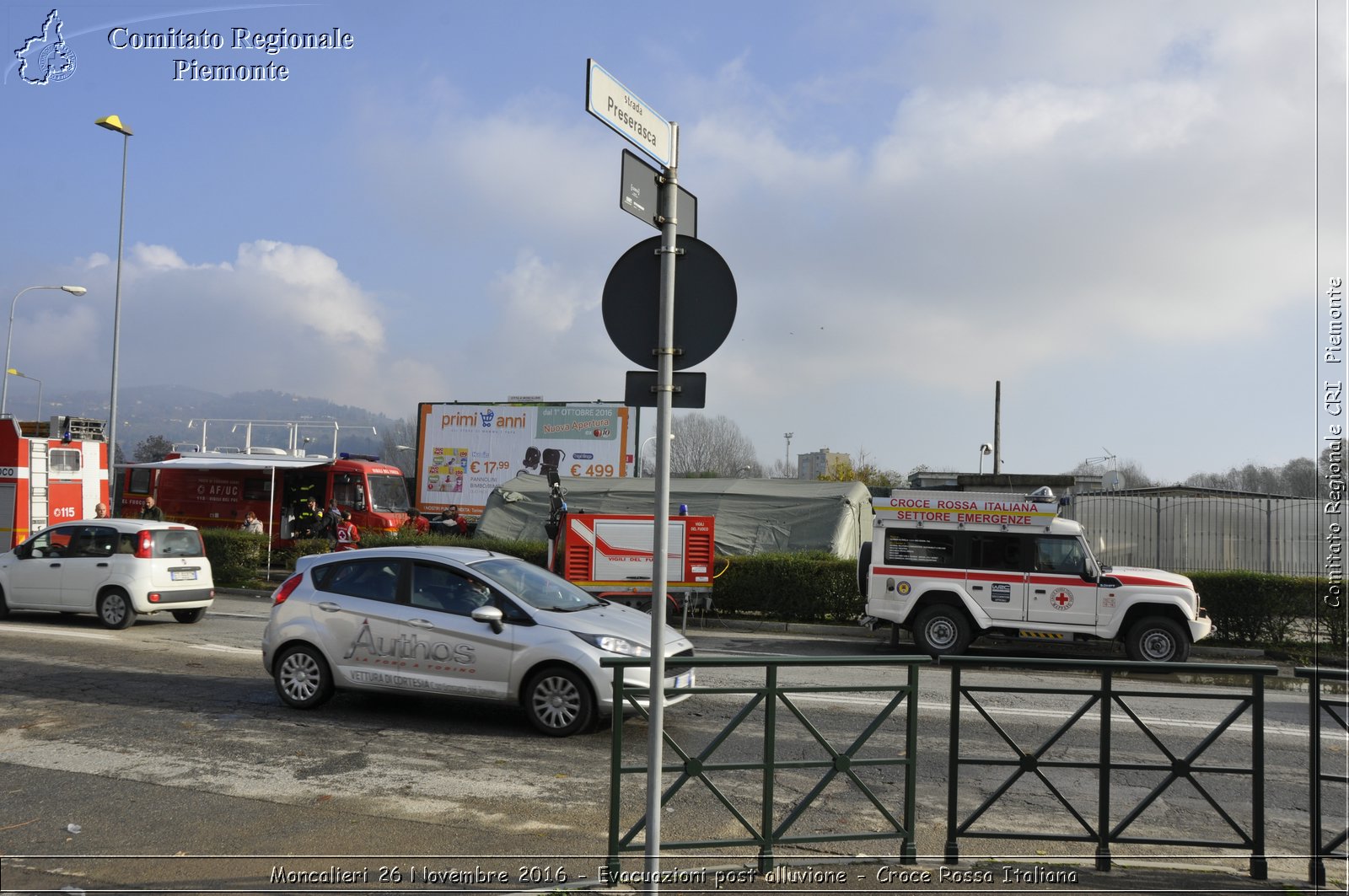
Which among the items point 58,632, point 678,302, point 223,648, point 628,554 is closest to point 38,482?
point 58,632

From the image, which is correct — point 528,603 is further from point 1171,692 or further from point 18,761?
point 1171,692

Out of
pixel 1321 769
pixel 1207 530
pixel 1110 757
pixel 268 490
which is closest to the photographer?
pixel 1321 769

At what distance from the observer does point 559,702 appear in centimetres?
848

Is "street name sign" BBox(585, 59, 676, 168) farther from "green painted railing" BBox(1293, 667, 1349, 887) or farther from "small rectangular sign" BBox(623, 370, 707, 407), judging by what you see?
"green painted railing" BBox(1293, 667, 1349, 887)

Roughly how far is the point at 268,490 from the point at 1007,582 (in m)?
22.3

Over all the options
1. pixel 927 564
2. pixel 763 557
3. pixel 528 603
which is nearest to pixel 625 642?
pixel 528 603

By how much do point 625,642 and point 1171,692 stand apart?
429 centimetres

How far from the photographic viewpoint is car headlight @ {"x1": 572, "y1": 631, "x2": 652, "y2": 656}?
845 cm

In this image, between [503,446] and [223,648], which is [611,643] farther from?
[503,446]

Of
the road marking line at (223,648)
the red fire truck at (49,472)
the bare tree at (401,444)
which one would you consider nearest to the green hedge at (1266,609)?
the road marking line at (223,648)

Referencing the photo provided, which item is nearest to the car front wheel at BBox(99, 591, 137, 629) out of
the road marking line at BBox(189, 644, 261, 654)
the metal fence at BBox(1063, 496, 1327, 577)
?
the road marking line at BBox(189, 644, 261, 654)

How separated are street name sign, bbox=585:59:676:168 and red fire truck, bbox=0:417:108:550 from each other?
66.9 ft

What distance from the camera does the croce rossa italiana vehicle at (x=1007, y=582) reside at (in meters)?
13.2

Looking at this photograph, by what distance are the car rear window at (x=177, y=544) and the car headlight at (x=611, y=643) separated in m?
9.25
